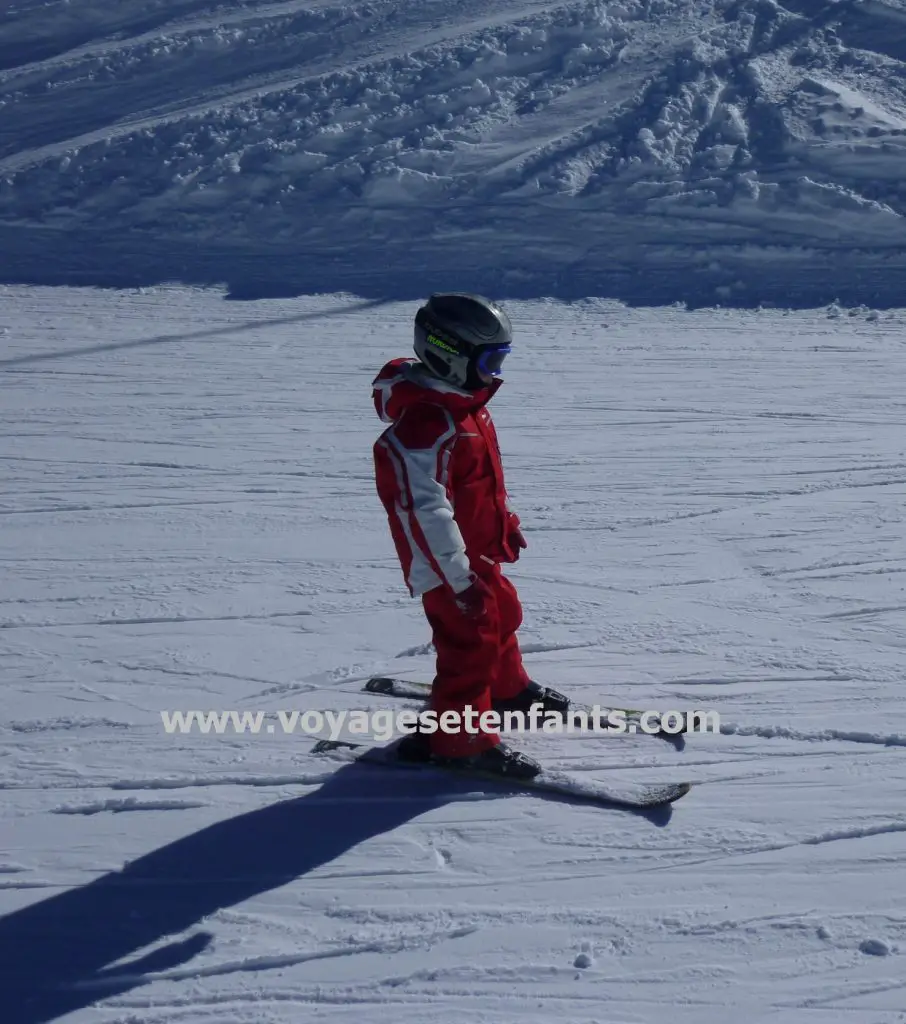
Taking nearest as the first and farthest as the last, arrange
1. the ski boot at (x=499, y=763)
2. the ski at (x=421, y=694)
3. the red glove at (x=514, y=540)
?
the ski boot at (x=499, y=763) < the red glove at (x=514, y=540) < the ski at (x=421, y=694)

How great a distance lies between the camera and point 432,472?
323 cm

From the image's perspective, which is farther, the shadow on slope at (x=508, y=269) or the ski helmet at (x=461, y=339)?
the shadow on slope at (x=508, y=269)

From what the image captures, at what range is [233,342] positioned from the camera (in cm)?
782

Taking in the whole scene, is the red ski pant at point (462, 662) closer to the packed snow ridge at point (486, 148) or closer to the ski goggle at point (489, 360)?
the ski goggle at point (489, 360)

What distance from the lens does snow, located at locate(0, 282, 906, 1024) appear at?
277cm

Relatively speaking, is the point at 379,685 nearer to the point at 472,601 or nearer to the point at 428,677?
the point at 428,677

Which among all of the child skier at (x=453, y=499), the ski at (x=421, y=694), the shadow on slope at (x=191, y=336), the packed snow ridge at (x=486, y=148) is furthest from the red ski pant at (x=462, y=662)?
the packed snow ridge at (x=486, y=148)

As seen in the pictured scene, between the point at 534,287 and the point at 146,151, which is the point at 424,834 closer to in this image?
the point at 534,287

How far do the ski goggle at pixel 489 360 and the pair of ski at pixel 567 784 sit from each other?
1.15 meters

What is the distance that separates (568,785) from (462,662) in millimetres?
460

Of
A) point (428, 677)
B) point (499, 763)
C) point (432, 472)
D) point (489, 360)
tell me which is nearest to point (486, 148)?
point (428, 677)

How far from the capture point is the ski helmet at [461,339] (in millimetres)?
3240

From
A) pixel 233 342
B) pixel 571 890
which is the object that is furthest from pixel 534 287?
pixel 571 890

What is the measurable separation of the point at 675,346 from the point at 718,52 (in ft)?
17.9
